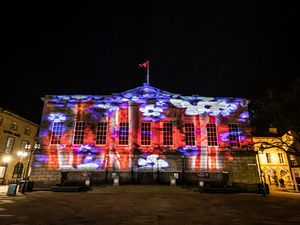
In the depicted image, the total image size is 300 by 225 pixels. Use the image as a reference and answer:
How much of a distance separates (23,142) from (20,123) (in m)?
3.06

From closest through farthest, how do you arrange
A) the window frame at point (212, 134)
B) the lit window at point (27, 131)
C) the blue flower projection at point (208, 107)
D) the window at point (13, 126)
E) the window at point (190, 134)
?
the window at point (190, 134) < the window frame at point (212, 134) < the blue flower projection at point (208, 107) < the window at point (13, 126) < the lit window at point (27, 131)

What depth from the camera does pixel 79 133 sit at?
2262cm

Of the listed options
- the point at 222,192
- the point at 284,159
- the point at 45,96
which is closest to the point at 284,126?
the point at 222,192

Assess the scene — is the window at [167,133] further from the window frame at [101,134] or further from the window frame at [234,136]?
the window frame at [234,136]

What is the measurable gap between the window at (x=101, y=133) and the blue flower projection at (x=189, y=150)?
933 centimetres

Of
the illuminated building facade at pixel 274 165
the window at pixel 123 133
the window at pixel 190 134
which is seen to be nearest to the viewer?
the window at pixel 123 133

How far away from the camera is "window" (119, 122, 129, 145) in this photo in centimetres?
2217

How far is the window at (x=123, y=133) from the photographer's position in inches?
873

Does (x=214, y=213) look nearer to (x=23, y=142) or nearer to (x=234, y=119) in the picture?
(x=234, y=119)

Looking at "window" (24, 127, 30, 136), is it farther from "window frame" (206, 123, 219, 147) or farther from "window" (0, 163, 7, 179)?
"window frame" (206, 123, 219, 147)

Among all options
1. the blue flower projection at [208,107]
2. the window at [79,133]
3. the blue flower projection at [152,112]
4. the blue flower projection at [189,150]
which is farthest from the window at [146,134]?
the window at [79,133]

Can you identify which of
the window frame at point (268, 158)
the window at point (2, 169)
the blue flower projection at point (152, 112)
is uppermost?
the blue flower projection at point (152, 112)

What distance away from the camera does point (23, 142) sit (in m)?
27.9

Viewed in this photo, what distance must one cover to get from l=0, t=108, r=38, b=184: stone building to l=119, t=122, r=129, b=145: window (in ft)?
38.8
